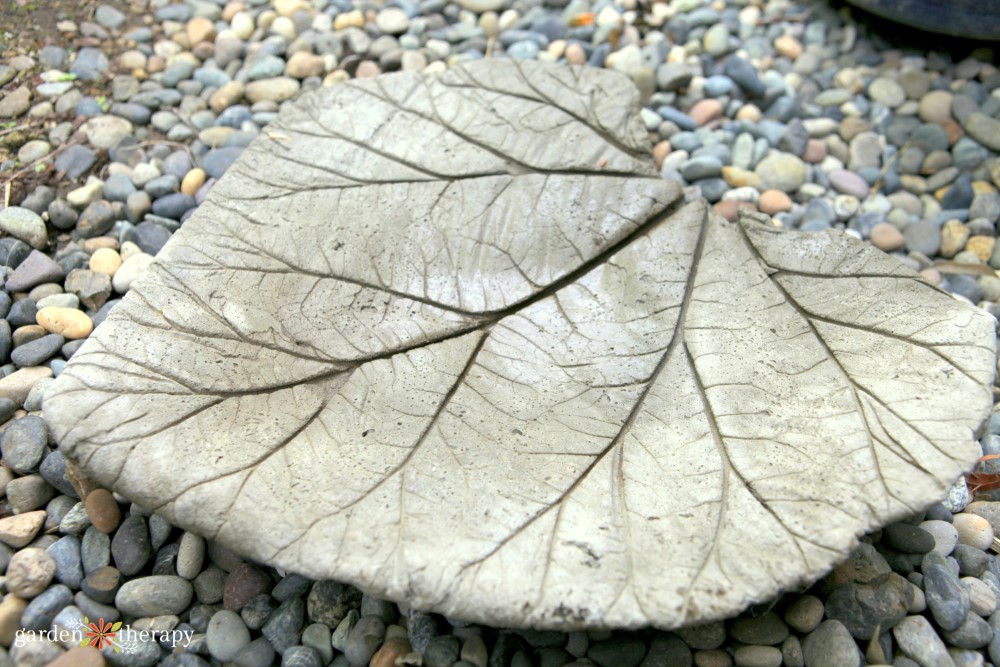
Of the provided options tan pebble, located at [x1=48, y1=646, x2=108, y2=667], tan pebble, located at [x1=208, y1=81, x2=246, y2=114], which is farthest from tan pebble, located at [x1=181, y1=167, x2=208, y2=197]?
tan pebble, located at [x1=48, y1=646, x2=108, y2=667]

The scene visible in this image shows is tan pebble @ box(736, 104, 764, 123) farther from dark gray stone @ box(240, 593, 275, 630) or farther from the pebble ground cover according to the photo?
dark gray stone @ box(240, 593, 275, 630)

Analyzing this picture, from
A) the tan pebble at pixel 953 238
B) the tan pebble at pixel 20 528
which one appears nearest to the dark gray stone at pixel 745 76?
the tan pebble at pixel 953 238

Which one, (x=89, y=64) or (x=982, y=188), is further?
(x=89, y=64)

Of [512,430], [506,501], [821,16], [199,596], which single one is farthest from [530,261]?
[821,16]

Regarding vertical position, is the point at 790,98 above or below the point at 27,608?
above

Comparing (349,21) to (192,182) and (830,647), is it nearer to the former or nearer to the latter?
(192,182)

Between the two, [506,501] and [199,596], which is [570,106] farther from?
[199,596]

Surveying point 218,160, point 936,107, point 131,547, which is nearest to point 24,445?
point 131,547

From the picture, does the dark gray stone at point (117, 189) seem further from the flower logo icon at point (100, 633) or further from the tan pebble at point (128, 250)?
the flower logo icon at point (100, 633)
